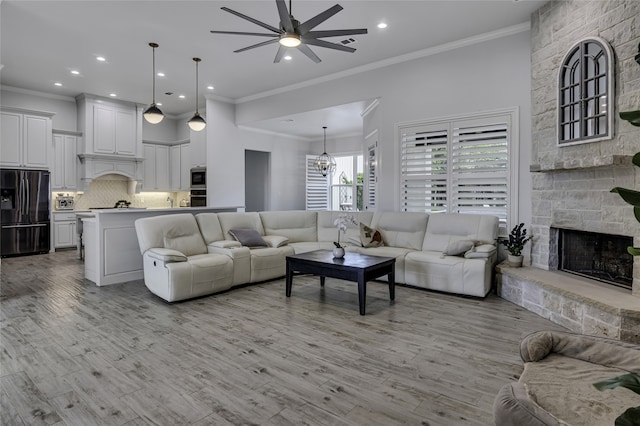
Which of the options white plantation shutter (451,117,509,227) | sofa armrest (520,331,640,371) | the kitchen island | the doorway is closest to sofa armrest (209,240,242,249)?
the kitchen island

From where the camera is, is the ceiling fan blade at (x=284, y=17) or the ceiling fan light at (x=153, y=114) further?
the ceiling fan light at (x=153, y=114)

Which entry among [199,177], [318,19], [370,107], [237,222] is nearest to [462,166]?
[370,107]

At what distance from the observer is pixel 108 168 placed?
28.4 feet

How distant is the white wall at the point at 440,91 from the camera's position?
491 centimetres

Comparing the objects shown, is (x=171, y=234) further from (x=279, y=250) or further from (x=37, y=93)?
(x=37, y=93)

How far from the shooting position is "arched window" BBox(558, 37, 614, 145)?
3596mm

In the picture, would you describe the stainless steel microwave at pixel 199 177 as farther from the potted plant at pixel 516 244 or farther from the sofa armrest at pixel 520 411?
the sofa armrest at pixel 520 411

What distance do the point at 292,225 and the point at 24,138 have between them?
5923 mm

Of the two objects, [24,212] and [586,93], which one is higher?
[586,93]

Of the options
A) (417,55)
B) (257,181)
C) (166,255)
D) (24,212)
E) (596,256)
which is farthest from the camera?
(257,181)

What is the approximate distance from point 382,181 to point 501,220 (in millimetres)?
1948

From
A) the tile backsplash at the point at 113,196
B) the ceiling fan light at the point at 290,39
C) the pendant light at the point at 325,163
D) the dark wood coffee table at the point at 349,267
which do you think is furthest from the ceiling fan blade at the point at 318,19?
the tile backsplash at the point at 113,196

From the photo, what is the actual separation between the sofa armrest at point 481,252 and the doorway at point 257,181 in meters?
6.19

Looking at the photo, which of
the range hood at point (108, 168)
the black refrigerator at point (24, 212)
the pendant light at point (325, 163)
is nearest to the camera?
the black refrigerator at point (24, 212)
